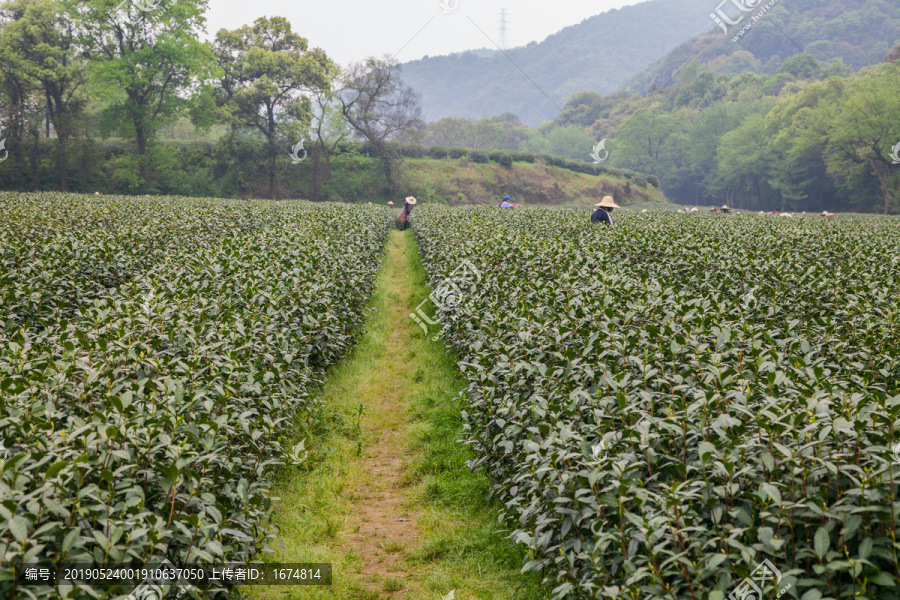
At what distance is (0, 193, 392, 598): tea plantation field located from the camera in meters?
1.93

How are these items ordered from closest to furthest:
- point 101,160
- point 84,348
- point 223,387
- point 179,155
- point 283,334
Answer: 1. point 223,387
2. point 84,348
3. point 283,334
4. point 101,160
5. point 179,155

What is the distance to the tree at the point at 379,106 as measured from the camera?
1644 inches

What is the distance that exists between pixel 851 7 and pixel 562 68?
94.2 metres

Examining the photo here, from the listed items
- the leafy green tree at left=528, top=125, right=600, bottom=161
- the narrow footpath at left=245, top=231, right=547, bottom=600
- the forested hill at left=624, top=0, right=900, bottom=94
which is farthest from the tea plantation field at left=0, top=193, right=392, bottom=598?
the forested hill at left=624, top=0, right=900, bottom=94

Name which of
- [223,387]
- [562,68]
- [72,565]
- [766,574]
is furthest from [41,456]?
[562,68]

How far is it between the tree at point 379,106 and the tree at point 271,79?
218cm

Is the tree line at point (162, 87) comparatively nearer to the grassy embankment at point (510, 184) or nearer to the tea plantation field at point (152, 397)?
the grassy embankment at point (510, 184)

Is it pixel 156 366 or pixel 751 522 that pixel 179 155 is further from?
pixel 751 522

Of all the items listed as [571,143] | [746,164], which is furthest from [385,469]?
[571,143]

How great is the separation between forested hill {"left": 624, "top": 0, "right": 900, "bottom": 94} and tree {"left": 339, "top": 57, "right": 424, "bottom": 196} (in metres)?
74.1

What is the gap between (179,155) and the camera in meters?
40.5

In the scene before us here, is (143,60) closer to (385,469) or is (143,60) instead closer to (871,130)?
(385,469)

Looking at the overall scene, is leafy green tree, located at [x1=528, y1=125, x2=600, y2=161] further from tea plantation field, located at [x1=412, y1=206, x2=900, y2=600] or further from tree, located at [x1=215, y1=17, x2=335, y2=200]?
tea plantation field, located at [x1=412, y1=206, x2=900, y2=600]

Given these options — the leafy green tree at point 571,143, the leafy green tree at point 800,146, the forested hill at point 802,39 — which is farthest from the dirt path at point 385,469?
the forested hill at point 802,39
